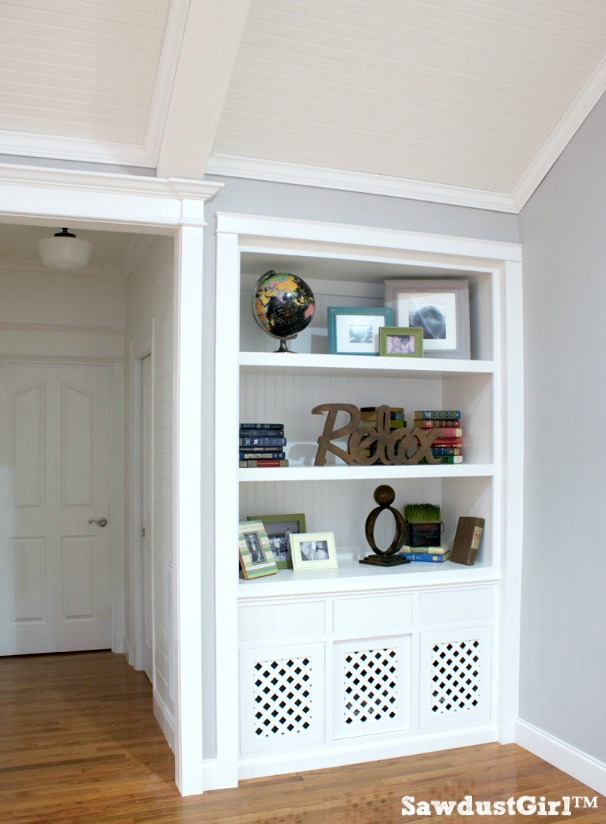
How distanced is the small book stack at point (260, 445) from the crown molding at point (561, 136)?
1.52 m

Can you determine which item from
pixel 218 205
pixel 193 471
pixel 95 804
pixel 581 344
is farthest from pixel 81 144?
pixel 95 804

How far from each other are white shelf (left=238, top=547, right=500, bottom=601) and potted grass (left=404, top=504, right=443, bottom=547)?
0.12m

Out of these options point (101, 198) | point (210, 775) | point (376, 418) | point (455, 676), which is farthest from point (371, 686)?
point (101, 198)

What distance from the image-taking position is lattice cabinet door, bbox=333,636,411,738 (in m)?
3.17

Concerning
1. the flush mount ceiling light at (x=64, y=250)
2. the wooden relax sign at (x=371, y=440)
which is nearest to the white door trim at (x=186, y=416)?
the wooden relax sign at (x=371, y=440)

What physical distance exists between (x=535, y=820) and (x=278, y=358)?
1.96m

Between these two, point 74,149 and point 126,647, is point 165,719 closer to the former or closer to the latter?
point 126,647

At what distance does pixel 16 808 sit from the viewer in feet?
9.11

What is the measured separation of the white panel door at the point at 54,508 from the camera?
15.6 feet

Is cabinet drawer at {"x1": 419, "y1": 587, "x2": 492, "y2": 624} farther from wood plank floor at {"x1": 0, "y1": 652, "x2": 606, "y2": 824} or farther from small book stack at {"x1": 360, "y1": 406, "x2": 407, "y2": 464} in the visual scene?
small book stack at {"x1": 360, "y1": 406, "x2": 407, "y2": 464}

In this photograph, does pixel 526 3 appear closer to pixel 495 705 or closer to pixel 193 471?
pixel 193 471

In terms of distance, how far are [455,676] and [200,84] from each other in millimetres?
2626

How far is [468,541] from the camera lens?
345 centimetres

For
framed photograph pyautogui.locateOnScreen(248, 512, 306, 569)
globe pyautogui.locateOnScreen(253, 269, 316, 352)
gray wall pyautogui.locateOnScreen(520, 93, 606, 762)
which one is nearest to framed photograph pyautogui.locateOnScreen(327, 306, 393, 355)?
globe pyautogui.locateOnScreen(253, 269, 316, 352)
